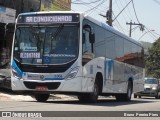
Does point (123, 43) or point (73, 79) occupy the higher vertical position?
point (123, 43)

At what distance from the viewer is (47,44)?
58.9ft

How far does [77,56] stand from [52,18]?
182cm

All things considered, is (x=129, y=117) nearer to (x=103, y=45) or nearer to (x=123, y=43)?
(x=103, y=45)

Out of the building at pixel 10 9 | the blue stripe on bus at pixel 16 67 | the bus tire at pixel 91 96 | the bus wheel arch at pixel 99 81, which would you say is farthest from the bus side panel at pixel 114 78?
the building at pixel 10 9

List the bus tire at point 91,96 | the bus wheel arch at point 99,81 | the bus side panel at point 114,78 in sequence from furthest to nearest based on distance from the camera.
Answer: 1. the bus side panel at point 114,78
2. the bus wheel arch at point 99,81
3. the bus tire at point 91,96

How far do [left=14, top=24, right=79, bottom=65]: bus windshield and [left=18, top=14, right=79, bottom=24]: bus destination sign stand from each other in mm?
201

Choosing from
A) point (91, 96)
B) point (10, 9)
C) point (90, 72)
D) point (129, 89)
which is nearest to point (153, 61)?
point (129, 89)

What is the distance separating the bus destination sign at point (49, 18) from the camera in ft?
59.0

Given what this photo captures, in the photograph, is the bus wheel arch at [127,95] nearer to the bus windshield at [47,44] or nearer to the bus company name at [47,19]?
the bus windshield at [47,44]

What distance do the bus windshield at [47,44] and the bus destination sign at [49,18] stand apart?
0.20 meters

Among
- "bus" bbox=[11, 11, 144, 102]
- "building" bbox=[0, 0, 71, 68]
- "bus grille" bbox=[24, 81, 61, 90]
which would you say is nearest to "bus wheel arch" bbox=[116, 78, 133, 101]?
"building" bbox=[0, 0, 71, 68]

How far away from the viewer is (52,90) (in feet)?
58.0

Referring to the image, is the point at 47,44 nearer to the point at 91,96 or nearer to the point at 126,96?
the point at 91,96

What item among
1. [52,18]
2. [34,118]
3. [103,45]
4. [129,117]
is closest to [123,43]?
[103,45]
